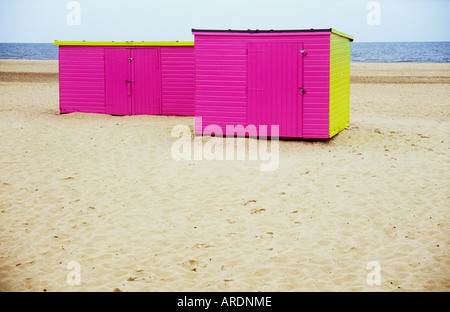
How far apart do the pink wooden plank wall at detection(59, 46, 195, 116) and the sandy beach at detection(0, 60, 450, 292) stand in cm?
326

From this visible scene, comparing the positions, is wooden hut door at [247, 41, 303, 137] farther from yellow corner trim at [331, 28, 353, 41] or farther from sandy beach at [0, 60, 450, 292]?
yellow corner trim at [331, 28, 353, 41]

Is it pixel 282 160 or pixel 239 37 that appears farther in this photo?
pixel 239 37

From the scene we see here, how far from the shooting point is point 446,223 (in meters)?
7.94

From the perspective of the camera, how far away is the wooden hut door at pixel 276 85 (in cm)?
1327

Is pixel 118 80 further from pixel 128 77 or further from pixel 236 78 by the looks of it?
pixel 236 78

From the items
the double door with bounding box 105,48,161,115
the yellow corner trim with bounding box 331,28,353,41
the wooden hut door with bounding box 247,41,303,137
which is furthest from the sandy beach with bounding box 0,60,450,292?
the double door with bounding box 105,48,161,115

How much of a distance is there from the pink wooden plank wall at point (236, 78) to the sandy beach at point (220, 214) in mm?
705

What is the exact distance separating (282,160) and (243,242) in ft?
15.7

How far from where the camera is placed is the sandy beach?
20.6 feet

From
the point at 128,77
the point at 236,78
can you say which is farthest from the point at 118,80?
the point at 236,78
